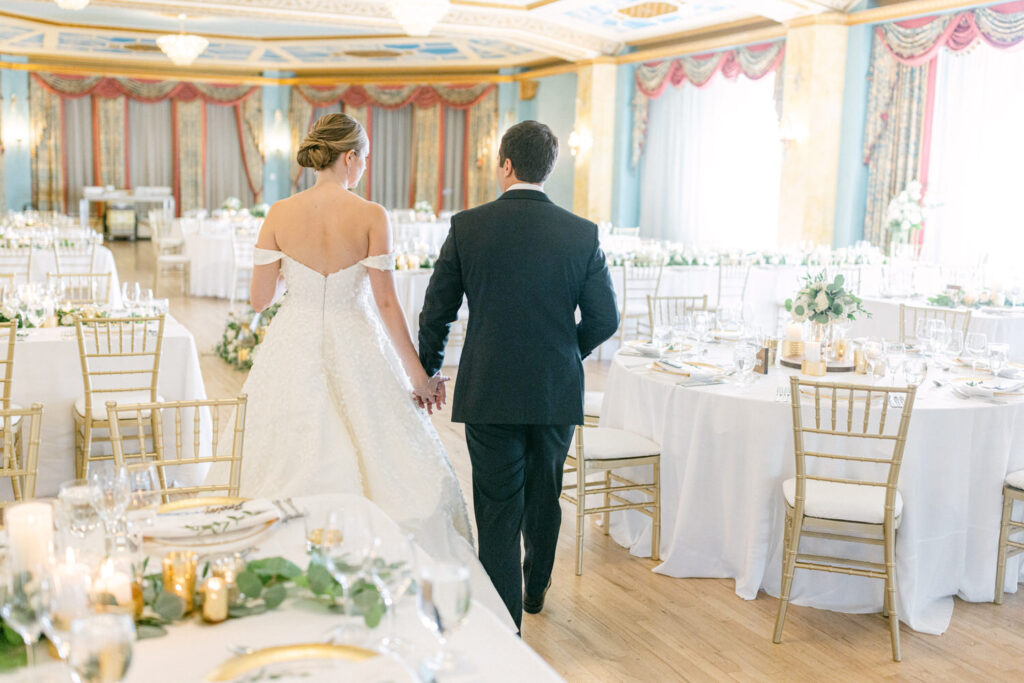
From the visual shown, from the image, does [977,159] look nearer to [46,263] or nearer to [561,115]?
[561,115]

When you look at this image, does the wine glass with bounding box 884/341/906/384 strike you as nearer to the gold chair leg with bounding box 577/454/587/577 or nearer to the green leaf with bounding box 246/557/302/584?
the gold chair leg with bounding box 577/454/587/577

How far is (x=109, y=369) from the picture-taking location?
4.90 metres

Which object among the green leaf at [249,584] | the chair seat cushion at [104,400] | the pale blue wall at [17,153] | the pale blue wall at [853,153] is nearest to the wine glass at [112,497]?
the green leaf at [249,584]

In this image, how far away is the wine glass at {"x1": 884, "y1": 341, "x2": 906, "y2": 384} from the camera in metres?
4.17

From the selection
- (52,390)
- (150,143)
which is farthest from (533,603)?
(150,143)

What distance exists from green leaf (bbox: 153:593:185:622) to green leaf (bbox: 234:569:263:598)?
103 millimetres

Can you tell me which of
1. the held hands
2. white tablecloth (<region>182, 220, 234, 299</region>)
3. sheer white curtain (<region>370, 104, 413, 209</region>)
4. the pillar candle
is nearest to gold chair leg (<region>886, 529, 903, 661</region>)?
the held hands

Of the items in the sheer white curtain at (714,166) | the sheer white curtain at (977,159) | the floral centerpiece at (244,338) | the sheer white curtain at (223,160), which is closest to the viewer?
the floral centerpiece at (244,338)

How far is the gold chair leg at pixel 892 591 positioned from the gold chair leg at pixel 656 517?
3.23 ft

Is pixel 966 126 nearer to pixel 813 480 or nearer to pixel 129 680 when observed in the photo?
pixel 813 480

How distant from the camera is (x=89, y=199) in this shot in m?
19.5

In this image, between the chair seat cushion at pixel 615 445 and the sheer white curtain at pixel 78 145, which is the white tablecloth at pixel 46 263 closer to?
the chair seat cushion at pixel 615 445

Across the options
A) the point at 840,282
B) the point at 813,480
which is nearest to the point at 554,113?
the point at 840,282

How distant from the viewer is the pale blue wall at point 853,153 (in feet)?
34.8
